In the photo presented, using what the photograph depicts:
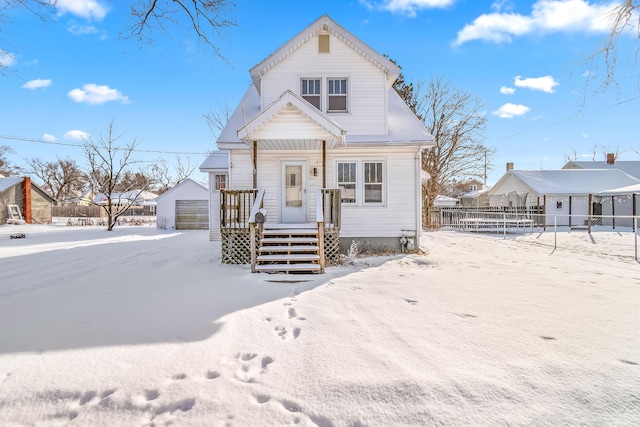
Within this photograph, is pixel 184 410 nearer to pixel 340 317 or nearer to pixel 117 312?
pixel 340 317

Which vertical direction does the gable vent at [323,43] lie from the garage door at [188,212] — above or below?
above

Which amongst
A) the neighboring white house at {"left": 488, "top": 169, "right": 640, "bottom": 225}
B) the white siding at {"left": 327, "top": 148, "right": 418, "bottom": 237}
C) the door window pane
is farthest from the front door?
the neighboring white house at {"left": 488, "top": 169, "right": 640, "bottom": 225}

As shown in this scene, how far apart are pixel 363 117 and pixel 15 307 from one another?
9424 mm

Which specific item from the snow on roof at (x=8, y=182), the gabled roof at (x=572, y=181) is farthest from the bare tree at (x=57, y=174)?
the gabled roof at (x=572, y=181)

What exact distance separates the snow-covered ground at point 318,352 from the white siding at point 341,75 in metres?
6.25

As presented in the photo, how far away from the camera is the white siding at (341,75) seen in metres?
10.1

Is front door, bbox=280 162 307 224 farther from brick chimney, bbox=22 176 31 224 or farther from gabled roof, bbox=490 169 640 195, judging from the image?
brick chimney, bbox=22 176 31 224

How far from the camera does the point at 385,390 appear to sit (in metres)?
2.51

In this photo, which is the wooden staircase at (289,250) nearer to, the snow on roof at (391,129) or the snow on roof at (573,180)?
the snow on roof at (391,129)

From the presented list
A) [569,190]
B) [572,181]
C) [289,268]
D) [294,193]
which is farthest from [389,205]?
[572,181]

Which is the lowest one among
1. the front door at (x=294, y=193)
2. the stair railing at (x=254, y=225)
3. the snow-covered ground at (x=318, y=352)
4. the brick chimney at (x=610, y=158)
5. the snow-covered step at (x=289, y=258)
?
the snow-covered ground at (x=318, y=352)

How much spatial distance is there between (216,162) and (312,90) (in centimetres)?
688

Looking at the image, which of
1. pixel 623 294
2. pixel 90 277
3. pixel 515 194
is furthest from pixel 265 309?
pixel 515 194

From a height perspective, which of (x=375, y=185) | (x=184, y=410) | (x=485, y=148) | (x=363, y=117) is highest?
(x=485, y=148)
